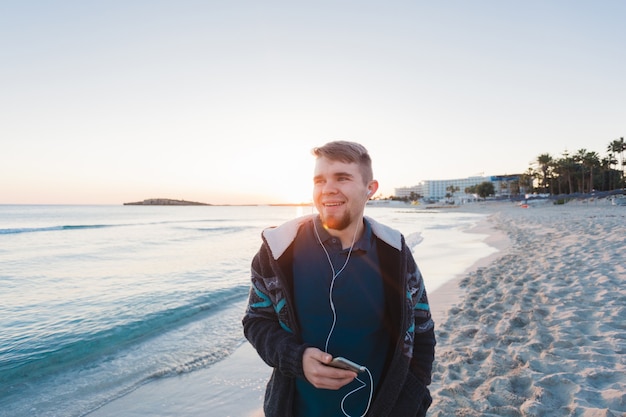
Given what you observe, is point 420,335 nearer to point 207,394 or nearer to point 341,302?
point 341,302

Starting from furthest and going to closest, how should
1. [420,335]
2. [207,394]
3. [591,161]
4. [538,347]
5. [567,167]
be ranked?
[567,167], [591,161], [207,394], [538,347], [420,335]

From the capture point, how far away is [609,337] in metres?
4.20

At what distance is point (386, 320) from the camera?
6.73 ft

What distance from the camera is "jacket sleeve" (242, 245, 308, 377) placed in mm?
1795

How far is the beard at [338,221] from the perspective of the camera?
202 centimetres

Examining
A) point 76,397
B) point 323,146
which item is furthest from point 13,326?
point 323,146

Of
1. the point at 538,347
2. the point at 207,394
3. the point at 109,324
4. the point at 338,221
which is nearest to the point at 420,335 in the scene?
the point at 338,221

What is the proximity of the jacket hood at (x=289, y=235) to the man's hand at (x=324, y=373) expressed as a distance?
57cm

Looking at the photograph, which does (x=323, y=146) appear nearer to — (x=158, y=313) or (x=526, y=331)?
(x=526, y=331)

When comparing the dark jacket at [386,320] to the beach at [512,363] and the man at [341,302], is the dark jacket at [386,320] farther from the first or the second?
the beach at [512,363]

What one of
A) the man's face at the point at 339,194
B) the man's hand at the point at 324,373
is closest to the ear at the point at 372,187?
the man's face at the point at 339,194

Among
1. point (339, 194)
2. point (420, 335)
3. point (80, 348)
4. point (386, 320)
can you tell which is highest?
point (339, 194)

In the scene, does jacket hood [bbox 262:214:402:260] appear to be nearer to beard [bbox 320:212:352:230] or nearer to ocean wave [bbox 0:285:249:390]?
beard [bbox 320:212:352:230]

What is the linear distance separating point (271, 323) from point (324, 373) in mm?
496
